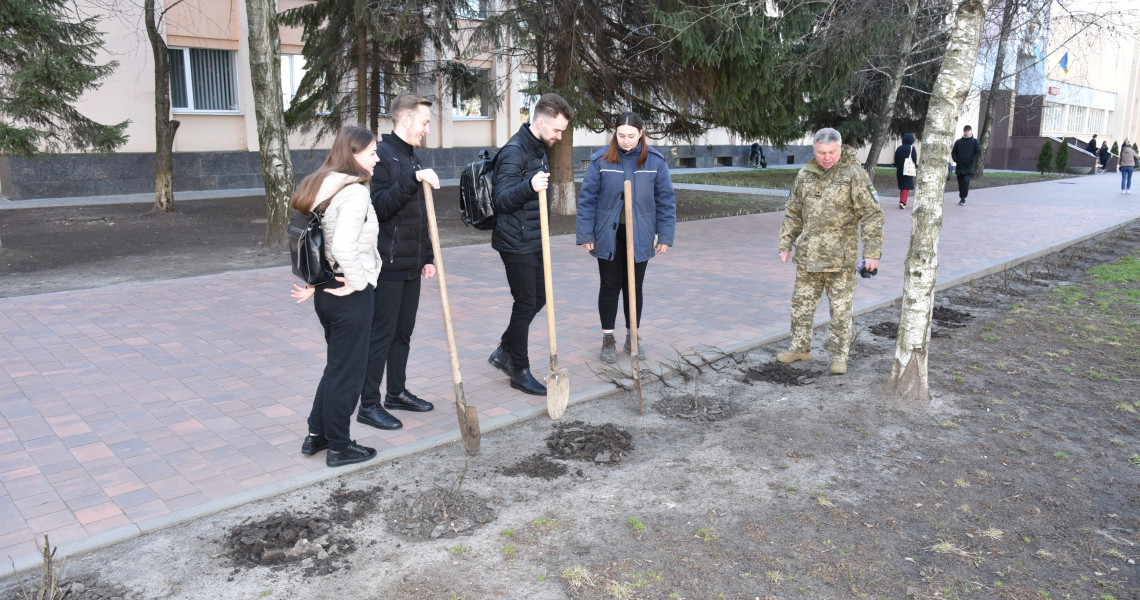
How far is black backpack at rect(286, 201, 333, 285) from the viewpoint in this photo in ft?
12.4

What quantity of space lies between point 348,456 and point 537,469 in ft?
3.12

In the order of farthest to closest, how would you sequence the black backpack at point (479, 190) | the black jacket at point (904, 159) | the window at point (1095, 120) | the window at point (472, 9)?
the window at point (1095, 120) < the black jacket at point (904, 159) < the window at point (472, 9) < the black backpack at point (479, 190)

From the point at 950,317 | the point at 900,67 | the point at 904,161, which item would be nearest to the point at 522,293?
the point at 950,317

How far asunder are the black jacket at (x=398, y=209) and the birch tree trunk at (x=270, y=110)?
7.07m

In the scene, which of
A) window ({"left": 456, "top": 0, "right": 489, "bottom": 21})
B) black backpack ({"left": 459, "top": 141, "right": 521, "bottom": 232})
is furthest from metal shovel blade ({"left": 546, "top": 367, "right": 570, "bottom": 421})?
window ({"left": 456, "top": 0, "right": 489, "bottom": 21})

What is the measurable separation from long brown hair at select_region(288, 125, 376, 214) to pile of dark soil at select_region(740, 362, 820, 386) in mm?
3122

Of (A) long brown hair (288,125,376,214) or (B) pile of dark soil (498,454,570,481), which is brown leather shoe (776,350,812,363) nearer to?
(B) pile of dark soil (498,454,570,481)

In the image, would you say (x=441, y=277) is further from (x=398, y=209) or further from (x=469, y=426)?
(x=469, y=426)

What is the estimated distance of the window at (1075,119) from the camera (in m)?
48.3

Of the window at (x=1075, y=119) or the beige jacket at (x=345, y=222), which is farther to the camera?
the window at (x=1075, y=119)

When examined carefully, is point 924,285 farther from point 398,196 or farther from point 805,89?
point 805,89

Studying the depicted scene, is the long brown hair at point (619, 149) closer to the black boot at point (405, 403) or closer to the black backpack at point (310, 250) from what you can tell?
the black boot at point (405, 403)

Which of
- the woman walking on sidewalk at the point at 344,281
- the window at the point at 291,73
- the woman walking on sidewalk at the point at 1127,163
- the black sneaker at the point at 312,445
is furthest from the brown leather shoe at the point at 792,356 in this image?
the woman walking on sidewalk at the point at 1127,163

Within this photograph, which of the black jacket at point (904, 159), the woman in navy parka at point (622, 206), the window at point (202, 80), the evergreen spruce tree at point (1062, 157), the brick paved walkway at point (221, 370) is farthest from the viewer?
the evergreen spruce tree at point (1062, 157)
